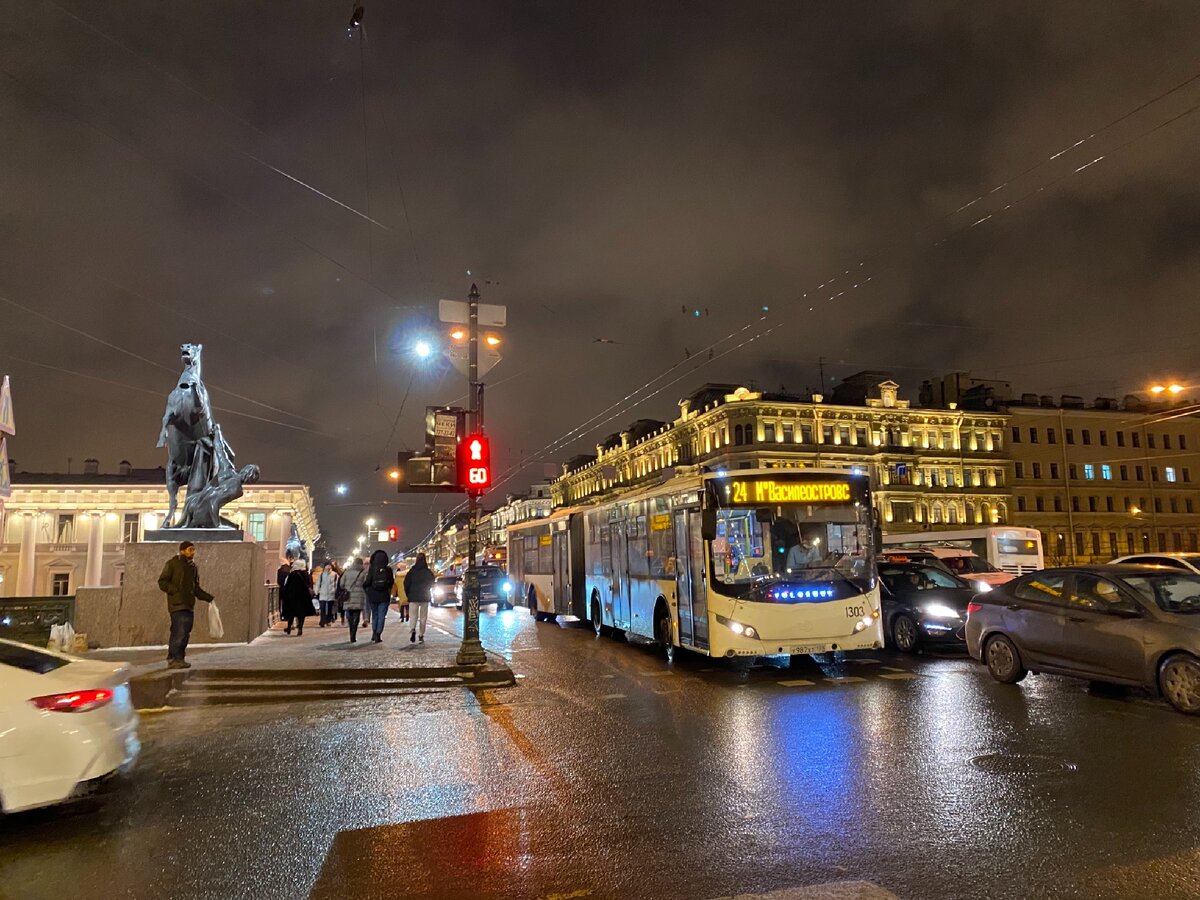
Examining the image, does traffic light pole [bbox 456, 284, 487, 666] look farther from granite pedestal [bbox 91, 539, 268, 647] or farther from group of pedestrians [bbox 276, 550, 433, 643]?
granite pedestal [bbox 91, 539, 268, 647]

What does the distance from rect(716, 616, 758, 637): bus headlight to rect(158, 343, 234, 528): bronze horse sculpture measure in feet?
34.7

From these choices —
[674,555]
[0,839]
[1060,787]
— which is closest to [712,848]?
[1060,787]

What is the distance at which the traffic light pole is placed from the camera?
12047mm

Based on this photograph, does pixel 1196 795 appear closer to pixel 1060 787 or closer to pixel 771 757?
pixel 1060 787

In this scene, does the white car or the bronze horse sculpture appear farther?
the bronze horse sculpture

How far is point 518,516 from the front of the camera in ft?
414

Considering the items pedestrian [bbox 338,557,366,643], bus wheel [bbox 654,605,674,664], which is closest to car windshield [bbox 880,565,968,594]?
bus wheel [bbox 654,605,674,664]

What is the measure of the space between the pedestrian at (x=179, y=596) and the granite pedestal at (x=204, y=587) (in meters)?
3.10

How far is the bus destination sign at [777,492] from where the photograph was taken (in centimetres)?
1165

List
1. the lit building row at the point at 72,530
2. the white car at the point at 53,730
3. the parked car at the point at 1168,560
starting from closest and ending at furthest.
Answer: the white car at the point at 53,730 → the parked car at the point at 1168,560 → the lit building row at the point at 72,530

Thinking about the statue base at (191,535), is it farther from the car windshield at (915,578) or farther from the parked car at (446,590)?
the parked car at (446,590)

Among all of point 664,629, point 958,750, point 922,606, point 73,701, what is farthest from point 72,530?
point 958,750

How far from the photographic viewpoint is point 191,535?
15086 millimetres

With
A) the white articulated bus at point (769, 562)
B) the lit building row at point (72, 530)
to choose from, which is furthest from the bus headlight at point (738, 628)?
the lit building row at point (72, 530)
